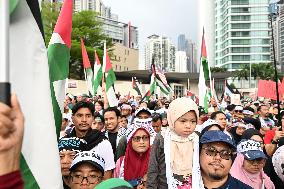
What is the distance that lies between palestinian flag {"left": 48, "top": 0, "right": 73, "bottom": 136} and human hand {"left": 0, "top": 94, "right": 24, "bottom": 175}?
1.49 metres

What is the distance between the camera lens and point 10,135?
113 cm

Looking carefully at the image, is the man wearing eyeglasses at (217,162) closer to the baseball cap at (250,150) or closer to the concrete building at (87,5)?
the baseball cap at (250,150)

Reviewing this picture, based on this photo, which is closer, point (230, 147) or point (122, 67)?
point (230, 147)

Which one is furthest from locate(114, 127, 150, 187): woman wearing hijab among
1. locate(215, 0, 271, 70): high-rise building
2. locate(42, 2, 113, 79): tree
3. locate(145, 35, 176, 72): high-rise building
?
locate(145, 35, 176, 72): high-rise building

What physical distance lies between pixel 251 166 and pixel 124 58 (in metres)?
74.8

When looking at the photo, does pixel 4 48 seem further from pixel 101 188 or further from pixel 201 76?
pixel 201 76

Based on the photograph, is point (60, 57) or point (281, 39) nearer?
point (60, 57)

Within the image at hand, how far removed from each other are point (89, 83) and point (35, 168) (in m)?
10.4

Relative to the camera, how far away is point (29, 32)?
2.15 metres

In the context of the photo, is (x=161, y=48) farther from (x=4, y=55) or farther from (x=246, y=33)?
(x=4, y=55)

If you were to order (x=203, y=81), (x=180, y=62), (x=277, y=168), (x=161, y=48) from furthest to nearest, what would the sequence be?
(x=180, y=62) → (x=161, y=48) → (x=203, y=81) → (x=277, y=168)

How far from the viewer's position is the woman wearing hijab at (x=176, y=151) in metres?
3.21

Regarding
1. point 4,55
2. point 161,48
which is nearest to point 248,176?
point 4,55

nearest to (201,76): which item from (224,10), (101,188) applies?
(101,188)
